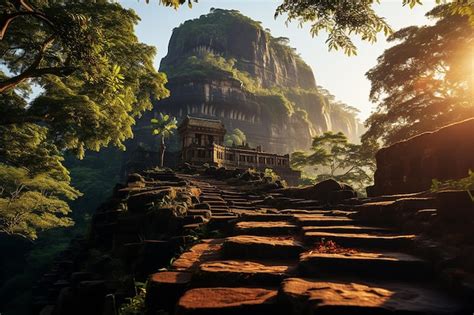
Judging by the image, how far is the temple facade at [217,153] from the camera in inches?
1256

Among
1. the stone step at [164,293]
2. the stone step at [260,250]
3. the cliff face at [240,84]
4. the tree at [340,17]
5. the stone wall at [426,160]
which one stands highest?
the cliff face at [240,84]

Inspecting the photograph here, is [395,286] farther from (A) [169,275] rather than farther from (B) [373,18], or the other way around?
(B) [373,18]

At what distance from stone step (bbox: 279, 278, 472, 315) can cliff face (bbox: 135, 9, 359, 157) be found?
55.0m

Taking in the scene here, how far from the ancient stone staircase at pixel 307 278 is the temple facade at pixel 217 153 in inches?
1082

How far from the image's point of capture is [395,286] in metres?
2.61

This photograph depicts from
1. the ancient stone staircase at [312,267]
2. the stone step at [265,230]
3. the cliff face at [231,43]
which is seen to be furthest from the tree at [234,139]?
the stone step at [265,230]

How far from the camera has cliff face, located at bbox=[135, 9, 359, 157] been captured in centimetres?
6406

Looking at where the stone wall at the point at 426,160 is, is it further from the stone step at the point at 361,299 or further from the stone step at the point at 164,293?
the stone step at the point at 164,293

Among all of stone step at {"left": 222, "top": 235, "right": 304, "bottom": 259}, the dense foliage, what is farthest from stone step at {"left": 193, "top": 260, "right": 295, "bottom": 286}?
the dense foliage

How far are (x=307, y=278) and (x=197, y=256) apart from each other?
1.75m

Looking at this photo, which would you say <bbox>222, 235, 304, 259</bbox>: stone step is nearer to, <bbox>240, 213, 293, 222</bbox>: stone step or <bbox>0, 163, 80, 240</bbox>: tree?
<bbox>240, 213, 293, 222</bbox>: stone step

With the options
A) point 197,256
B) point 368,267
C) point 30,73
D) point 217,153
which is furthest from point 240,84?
point 368,267

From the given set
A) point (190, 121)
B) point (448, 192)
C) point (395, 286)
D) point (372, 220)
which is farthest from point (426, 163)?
point (190, 121)

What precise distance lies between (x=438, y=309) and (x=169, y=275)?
94.1 inches
